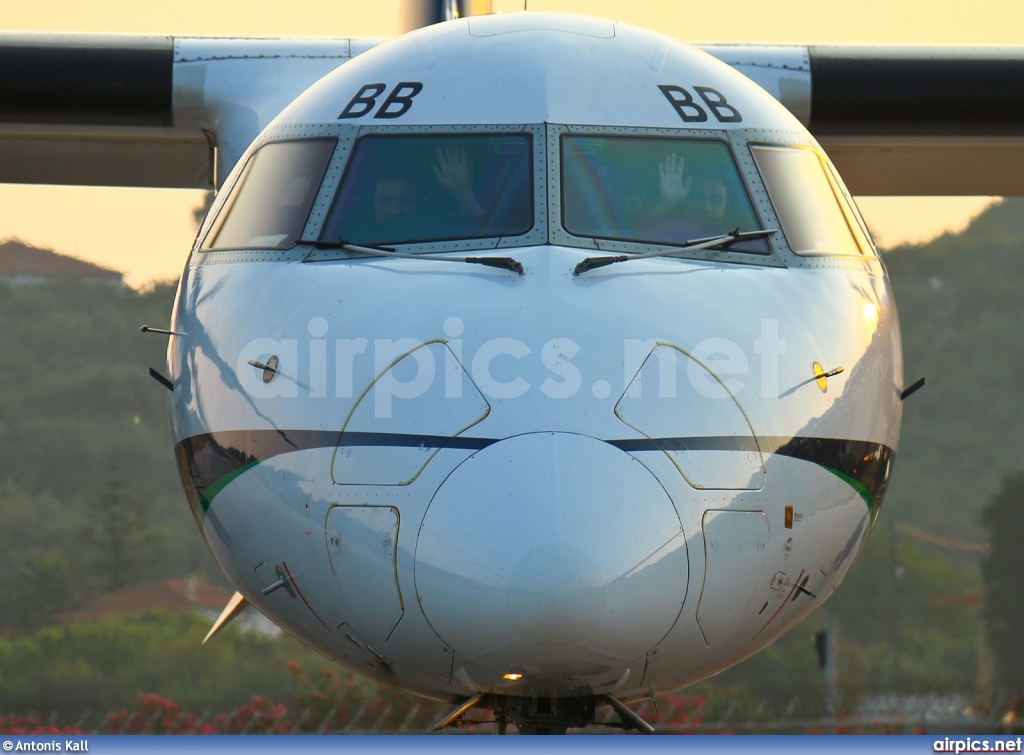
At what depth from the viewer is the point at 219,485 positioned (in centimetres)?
543

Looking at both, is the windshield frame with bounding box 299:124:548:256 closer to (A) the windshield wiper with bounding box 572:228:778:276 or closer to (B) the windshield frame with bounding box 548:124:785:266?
(B) the windshield frame with bounding box 548:124:785:266

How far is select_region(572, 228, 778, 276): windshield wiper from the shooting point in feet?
16.2

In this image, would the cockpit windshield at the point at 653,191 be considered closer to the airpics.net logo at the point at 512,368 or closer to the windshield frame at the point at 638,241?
the windshield frame at the point at 638,241

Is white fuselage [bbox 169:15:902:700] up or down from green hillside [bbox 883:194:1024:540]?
up

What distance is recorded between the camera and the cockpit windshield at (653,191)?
209 inches

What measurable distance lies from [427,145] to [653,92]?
900 mm

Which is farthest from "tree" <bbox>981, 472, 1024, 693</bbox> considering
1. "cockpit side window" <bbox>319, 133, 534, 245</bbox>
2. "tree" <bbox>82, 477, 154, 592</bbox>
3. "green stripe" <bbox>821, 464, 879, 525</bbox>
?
"cockpit side window" <bbox>319, 133, 534, 245</bbox>

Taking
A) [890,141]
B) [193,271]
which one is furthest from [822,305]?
[890,141]

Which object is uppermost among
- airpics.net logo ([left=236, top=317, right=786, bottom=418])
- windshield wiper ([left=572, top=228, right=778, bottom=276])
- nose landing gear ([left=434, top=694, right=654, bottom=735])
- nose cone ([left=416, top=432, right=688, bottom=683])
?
windshield wiper ([left=572, top=228, right=778, bottom=276])

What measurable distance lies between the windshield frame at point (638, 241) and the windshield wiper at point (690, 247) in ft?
0.06

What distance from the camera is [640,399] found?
4.47 metres

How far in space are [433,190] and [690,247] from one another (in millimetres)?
942

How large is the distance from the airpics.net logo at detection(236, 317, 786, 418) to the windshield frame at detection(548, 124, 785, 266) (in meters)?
0.45

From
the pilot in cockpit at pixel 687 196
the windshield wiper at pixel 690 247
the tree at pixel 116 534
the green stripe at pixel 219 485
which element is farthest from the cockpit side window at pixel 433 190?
the tree at pixel 116 534
